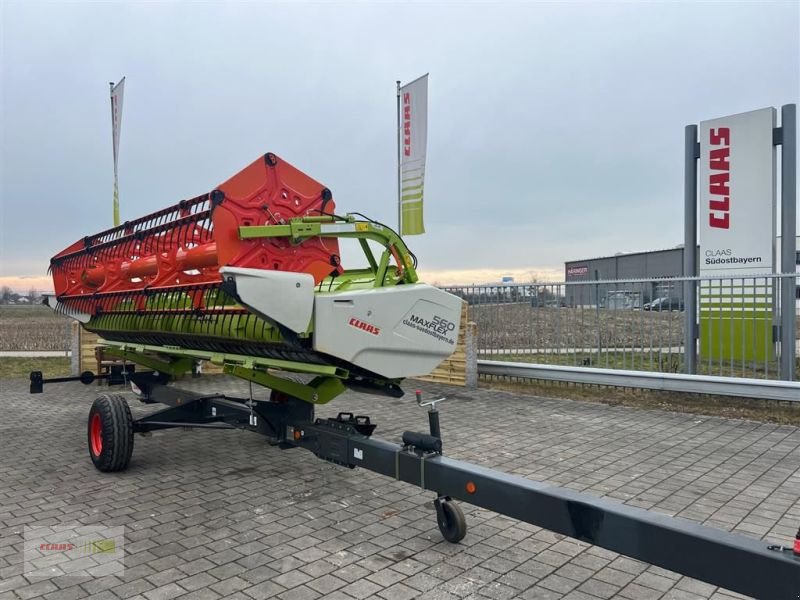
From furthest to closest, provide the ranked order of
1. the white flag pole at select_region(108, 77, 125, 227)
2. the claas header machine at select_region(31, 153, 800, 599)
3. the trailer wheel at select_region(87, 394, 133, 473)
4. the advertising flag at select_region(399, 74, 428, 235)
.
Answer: the white flag pole at select_region(108, 77, 125, 227)
the advertising flag at select_region(399, 74, 428, 235)
the trailer wheel at select_region(87, 394, 133, 473)
the claas header machine at select_region(31, 153, 800, 599)

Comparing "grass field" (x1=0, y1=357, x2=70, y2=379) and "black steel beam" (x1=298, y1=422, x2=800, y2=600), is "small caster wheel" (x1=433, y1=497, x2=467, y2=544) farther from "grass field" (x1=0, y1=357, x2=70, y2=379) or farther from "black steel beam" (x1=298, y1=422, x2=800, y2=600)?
"grass field" (x1=0, y1=357, x2=70, y2=379)

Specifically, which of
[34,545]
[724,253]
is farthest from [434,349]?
[724,253]

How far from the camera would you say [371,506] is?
4625mm

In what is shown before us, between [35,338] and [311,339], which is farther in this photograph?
[35,338]

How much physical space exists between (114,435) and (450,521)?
3.25 meters

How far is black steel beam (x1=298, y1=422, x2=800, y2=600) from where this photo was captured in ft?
7.20

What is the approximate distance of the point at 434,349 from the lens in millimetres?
4406

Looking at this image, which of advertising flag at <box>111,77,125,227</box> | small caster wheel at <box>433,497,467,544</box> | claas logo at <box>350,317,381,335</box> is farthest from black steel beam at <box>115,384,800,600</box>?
advertising flag at <box>111,77,125,227</box>

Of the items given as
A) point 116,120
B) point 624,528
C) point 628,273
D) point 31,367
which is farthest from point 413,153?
point 628,273

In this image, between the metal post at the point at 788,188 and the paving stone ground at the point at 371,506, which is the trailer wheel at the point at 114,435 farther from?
the metal post at the point at 788,188

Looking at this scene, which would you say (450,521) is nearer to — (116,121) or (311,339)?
(311,339)

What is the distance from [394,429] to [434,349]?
328 centimetres

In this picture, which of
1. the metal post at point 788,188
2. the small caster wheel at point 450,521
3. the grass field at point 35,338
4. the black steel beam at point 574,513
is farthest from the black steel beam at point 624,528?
the grass field at point 35,338

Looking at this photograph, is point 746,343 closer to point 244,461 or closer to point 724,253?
point 724,253
